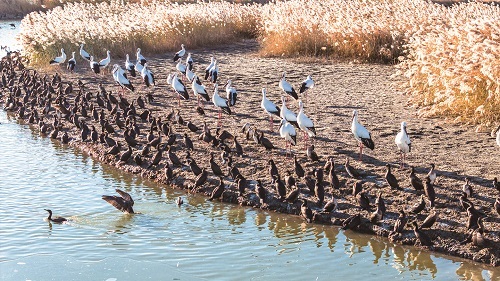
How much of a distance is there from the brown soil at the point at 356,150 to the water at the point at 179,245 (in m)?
0.34

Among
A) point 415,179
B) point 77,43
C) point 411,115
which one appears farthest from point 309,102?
point 77,43

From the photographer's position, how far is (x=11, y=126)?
62.3 ft

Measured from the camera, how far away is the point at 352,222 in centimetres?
1033

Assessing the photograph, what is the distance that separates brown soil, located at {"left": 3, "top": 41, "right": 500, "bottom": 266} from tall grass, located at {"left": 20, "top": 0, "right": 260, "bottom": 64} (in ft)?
14.2

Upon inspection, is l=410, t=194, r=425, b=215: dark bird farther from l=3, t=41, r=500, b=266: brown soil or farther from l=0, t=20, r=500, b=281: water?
l=0, t=20, r=500, b=281: water

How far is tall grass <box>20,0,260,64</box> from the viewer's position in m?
26.0

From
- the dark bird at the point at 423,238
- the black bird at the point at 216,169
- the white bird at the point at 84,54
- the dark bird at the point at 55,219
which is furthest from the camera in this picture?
the white bird at the point at 84,54

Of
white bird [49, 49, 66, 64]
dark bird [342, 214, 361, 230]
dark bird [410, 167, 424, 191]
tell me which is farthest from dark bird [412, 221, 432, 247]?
white bird [49, 49, 66, 64]

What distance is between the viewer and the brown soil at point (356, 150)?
10359 millimetres

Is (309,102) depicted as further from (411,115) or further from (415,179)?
(415,179)

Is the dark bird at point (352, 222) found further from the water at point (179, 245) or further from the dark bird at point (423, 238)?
the dark bird at point (423, 238)

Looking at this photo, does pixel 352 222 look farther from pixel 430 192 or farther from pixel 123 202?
pixel 123 202

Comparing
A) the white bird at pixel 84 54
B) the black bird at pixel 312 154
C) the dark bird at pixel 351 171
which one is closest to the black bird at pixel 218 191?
the black bird at pixel 312 154

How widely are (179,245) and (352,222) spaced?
2.35m
